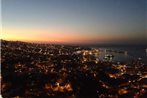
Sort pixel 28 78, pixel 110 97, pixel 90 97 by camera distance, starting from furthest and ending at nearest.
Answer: pixel 110 97 < pixel 28 78 < pixel 90 97

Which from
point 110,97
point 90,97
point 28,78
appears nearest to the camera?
point 90,97

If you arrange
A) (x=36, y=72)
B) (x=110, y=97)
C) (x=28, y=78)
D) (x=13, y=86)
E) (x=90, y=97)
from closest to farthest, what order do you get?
(x=13, y=86), (x=90, y=97), (x=28, y=78), (x=110, y=97), (x=36, y=72)

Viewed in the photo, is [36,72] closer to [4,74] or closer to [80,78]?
[80,78]

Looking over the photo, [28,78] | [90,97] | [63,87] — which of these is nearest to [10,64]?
[28,78]

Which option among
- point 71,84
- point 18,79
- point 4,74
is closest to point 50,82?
point 71,84

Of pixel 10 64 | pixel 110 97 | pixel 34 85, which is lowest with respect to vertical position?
pixel 110 97

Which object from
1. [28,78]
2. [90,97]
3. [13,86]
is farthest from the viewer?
[28,78]

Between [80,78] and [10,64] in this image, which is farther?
[80,78]

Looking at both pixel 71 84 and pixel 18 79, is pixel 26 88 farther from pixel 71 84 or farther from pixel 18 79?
pixel 71 84

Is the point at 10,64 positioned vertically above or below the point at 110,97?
above
